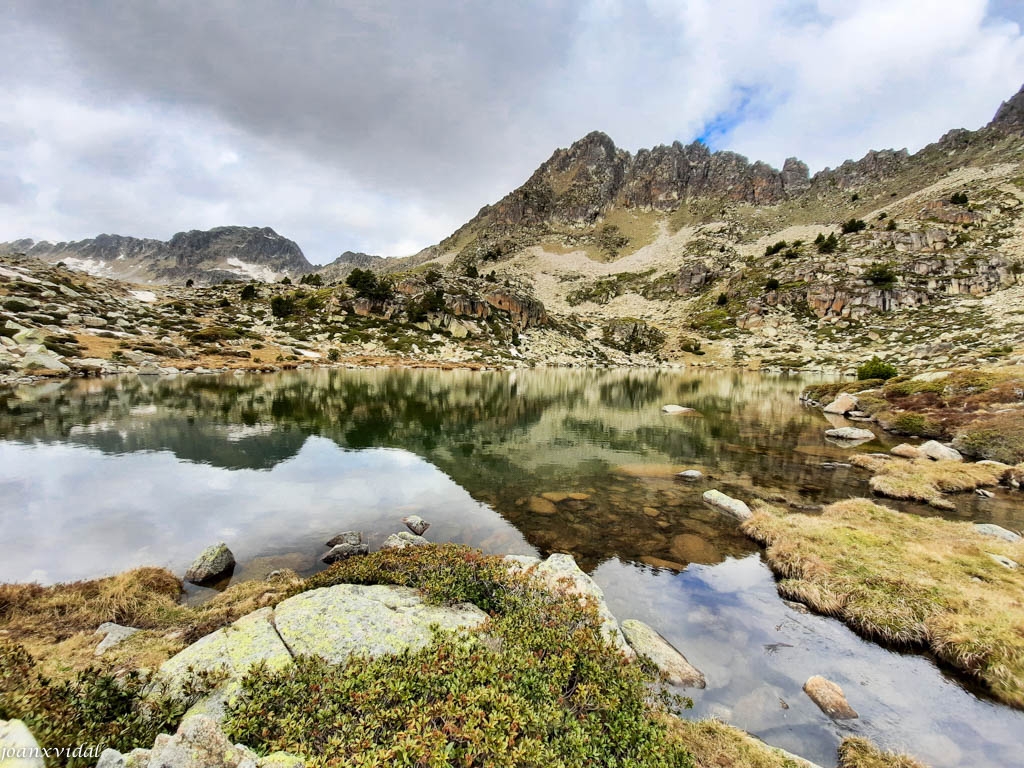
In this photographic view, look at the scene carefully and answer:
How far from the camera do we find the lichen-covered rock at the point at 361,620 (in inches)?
271

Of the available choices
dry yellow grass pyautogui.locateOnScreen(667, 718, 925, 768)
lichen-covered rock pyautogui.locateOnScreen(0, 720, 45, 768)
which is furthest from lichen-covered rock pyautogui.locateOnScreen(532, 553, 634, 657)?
lichen-covered rock pyautogui.locateOnScreen(0, 720, 45, 768)

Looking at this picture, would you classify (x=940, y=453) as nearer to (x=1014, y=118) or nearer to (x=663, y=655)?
(x=663, y=655)

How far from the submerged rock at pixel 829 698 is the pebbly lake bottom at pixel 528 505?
0.61ft

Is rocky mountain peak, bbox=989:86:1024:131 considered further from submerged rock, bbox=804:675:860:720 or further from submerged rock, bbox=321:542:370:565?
submerged rock, bbox=321:542:370:565

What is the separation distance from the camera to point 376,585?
9.32m

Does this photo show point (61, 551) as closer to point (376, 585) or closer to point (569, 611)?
point (376, 585)

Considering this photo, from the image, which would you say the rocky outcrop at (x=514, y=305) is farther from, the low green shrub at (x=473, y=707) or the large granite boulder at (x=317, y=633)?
the low green shrub at (x=473, y=707)

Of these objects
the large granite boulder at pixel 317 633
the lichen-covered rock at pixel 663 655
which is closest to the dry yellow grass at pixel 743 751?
the lichen-covered rock at pixel 663 655

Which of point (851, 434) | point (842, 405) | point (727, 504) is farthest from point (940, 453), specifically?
point (842, 405)

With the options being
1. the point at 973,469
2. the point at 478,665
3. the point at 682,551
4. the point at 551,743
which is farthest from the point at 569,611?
the point at 973,469

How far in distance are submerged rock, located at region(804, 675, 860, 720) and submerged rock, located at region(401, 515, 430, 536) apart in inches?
503

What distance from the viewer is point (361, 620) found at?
7605mm

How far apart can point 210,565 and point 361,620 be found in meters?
8.48

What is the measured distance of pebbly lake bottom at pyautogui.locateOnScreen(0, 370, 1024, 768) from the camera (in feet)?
28.6
